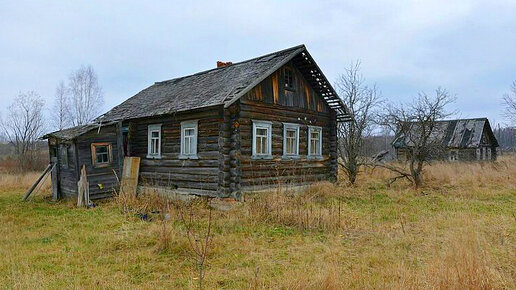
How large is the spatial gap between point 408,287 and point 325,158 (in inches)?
494

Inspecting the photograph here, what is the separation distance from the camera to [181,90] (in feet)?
53.6

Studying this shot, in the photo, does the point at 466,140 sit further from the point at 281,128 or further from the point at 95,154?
the point at 95,154

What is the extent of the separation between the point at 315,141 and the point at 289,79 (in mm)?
3174

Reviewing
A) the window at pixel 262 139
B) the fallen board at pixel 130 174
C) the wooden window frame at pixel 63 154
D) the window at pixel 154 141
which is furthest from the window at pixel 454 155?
the wooden window frame at pixel 63 154

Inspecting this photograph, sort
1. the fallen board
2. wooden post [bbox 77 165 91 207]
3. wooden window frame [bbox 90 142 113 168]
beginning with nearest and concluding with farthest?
wooden post [bbox 77 165 91 207] < wooden window frame [bbox 90 142 113 168] < the fallen board

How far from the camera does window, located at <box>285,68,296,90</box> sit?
1473cm

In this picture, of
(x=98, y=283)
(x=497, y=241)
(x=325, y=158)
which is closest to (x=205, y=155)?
(x=325, y=158)

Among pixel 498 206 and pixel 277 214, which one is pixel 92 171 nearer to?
pixel 277 214

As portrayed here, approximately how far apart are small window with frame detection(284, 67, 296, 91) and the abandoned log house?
41mm

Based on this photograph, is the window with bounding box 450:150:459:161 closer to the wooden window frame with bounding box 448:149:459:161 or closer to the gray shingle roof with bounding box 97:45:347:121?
the wooden window frame with bounding box 448:149:459:161

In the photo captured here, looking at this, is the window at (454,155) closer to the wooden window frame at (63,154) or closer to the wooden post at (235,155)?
the wooden post at (235,155)

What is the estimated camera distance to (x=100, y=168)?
14.4 meters

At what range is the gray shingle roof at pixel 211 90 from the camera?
41.2 feet

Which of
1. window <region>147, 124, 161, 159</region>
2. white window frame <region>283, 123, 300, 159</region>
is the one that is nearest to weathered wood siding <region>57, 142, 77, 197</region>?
window <region>147, 124, 161, 159</region>
